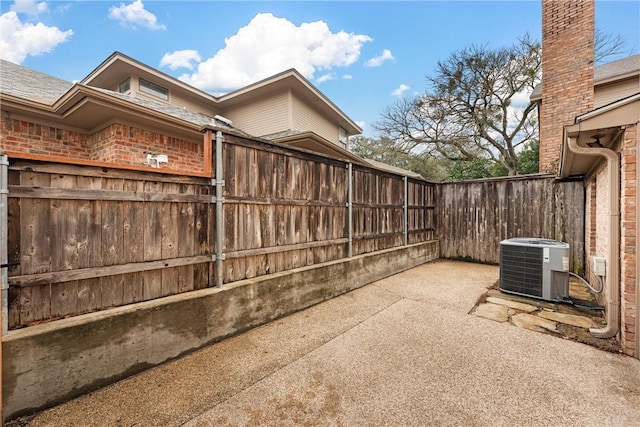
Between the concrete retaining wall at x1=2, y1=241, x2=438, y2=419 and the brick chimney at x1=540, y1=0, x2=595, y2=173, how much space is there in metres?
7.40

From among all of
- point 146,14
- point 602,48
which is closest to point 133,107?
point 146,14

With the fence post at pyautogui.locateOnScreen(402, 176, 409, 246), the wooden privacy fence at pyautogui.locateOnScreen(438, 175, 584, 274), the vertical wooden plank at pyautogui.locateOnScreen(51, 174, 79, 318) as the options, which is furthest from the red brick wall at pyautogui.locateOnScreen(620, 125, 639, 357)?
the vertical wooden plank at pyautogui.locateOnScreen(51, 174, 79, 318)

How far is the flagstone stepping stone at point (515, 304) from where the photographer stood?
369 centimetres

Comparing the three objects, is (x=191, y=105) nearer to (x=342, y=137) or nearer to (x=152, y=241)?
(x=342, y=137)

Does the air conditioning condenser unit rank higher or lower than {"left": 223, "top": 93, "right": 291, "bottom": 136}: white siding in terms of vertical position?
lower

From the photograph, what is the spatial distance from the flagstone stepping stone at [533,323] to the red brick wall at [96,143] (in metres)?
5.15

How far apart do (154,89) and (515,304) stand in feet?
34.7

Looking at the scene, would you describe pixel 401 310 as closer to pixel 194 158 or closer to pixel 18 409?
pixel 18 409

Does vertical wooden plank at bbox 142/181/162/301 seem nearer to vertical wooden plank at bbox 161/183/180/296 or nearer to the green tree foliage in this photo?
vertical wooden plank at bbox 161/183/180/296

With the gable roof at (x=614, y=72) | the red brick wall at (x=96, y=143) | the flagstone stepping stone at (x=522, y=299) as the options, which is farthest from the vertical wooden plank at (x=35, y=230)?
the gable roof at (x=614, y=72)

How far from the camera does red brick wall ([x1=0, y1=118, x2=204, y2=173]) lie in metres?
4.58

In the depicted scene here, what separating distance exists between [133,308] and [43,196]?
1.06 meters

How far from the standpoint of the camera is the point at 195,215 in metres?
2.70

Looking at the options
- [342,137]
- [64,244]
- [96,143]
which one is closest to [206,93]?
[96,143]
